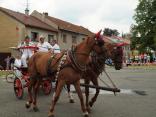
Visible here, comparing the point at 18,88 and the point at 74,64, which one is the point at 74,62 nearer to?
the point at 74,64

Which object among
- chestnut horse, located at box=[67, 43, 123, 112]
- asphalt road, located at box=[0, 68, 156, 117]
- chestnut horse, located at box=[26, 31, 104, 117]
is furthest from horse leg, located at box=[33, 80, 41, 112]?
chestnut horse, located at box=[67, 43, 123, 112]

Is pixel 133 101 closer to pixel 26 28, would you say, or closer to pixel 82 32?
pixel 26 28

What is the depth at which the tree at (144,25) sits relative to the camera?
75800mm

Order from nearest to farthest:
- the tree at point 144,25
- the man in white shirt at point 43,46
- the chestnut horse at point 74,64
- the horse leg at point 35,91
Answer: the chestnut horse at point 74,64 → the horse leg at point 35,91 → the man in white shirt at point 43,46 → the tree at point 144,25

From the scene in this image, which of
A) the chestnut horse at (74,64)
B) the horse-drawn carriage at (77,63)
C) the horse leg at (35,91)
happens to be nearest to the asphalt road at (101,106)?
the horse leg at (35,91)

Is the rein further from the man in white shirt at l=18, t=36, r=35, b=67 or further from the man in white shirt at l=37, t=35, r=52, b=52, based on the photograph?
the man in white shirt at l=18, t=36, r=35, b=67

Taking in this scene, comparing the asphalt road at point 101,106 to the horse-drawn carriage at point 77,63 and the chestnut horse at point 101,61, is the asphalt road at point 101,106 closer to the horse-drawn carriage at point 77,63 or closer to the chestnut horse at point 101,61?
the horse-drawn carriage at point 77,63

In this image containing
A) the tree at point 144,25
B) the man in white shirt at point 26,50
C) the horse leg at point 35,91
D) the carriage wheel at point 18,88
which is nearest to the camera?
the horse leg at point 35,91

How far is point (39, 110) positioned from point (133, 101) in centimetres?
338

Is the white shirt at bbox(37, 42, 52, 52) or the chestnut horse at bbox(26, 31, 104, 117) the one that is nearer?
the chestnut horse at bbox(26, 31, 104, 117)

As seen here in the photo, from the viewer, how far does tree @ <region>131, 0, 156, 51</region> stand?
249ft

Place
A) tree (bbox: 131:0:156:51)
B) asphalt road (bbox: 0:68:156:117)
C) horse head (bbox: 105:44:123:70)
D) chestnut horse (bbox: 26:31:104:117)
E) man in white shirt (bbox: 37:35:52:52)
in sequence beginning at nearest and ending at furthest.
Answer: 1. chestnut horse (bbox: 26:31:104:117)
2. horse head (bbox: 105:44:123:70)
3. asphalt road (bbox: 0:68:156:117)
4. man in white shirt (bbox: 37:35:52:52)
5. tree (bbox: 131:0:156:51)

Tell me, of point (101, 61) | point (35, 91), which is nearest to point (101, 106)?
point (101, 61)

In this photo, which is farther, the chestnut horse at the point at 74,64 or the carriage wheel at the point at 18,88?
the carriage wheel at the point at 18,88
